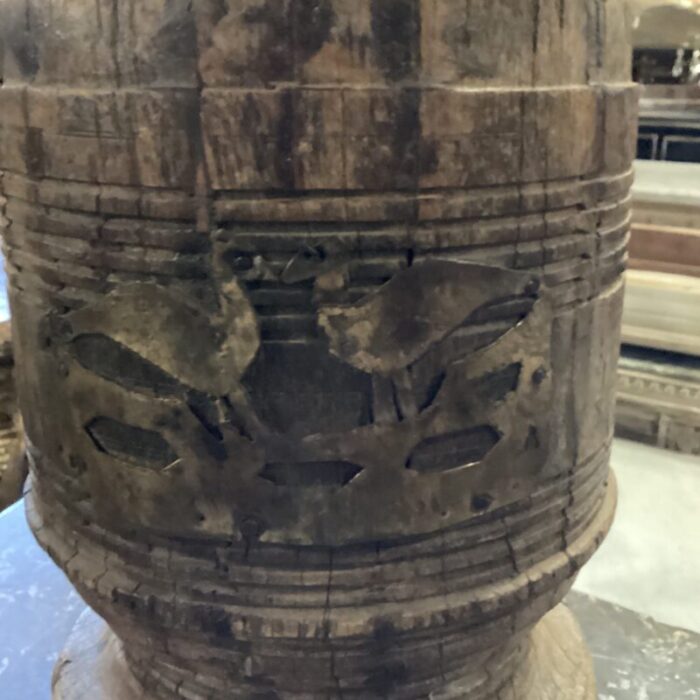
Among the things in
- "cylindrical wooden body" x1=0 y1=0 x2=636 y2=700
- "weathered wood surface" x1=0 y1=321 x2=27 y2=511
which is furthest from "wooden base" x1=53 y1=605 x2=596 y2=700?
"weathered wood surface" x1=0 y1=321 x2=27 y2=511

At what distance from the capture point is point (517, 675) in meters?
1.28

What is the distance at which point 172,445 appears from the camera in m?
0.85

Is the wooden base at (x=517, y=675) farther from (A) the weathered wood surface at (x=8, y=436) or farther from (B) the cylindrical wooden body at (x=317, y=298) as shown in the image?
(A) the weathered wood surface at (x=8, y=436)

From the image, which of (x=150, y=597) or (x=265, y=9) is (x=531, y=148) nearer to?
(x=265, y=9)

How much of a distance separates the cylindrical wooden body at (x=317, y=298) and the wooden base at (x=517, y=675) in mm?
383

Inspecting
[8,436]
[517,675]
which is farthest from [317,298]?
[8,436]

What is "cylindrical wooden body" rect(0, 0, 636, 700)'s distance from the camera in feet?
2.53

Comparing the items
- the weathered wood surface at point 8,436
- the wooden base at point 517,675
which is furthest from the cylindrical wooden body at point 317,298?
the weathered wood surface at point 8,436

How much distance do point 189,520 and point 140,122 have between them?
0.40 m

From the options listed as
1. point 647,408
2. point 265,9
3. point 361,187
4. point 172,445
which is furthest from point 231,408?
point 647,408

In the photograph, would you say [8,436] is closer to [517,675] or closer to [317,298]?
[517,675]

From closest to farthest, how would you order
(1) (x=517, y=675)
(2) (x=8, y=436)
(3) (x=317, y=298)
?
(3) (x=317, y=298)
(1) (x=517, y=675)
(2) (x=8, y=436)

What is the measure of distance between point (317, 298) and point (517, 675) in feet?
2.57

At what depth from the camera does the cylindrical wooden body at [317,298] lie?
772 millimetres
